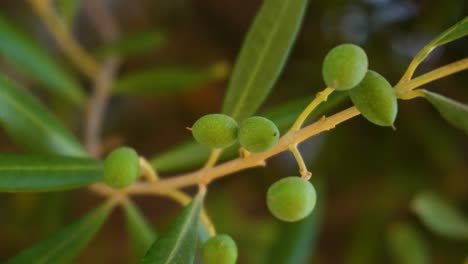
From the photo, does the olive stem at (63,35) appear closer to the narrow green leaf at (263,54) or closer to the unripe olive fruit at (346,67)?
the narrow green leaf at (263,54)

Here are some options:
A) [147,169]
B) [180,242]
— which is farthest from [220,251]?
[147,169]

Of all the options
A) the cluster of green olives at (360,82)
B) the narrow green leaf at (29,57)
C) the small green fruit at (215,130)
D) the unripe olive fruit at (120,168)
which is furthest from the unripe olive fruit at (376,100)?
the narrow green leaf at (29,57)

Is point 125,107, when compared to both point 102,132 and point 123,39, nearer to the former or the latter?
point 102,132

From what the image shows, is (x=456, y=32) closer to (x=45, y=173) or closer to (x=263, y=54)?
(x=263, y=54)

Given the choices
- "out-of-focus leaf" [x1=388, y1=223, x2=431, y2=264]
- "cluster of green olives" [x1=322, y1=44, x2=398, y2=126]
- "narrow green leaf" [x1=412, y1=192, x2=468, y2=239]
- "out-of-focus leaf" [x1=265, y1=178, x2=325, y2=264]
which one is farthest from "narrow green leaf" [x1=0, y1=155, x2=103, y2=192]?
"out-of-focus leaf" [x1=388, y1=223, x2=431, y2=264]

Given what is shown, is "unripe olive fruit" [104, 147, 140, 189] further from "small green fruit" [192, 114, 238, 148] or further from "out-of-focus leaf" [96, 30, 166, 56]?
"out-of-focus leaf" [96, 30, 166, 56]

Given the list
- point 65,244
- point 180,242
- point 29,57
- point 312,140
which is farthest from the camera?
point 312,140
